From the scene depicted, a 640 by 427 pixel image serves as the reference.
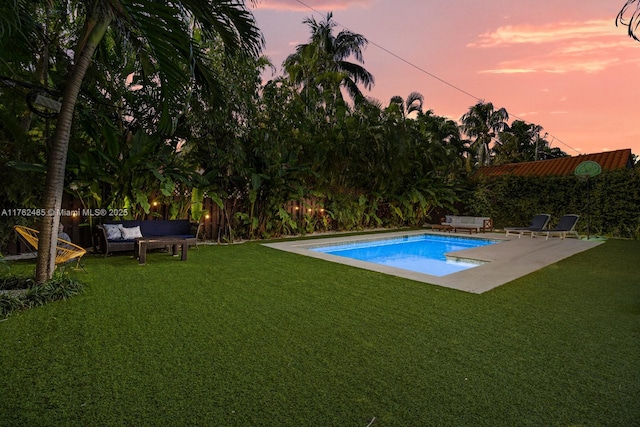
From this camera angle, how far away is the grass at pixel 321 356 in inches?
80.7

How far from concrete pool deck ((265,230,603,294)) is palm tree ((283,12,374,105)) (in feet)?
36.5

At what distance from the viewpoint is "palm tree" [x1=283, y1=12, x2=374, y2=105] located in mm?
18469

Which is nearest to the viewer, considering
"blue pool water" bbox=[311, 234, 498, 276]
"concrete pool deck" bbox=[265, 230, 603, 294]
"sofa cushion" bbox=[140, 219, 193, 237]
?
"concrete pool deck" bbox=[265, 230, 603, 294]

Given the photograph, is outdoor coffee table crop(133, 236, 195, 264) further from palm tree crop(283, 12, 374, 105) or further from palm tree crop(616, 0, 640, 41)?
palm tree crop(283, 12, 374, 105)

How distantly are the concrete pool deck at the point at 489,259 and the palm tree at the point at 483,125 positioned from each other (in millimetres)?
18304

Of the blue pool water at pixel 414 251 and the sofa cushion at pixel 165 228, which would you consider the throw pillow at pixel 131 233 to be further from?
the blue pool water at pixel 414 251

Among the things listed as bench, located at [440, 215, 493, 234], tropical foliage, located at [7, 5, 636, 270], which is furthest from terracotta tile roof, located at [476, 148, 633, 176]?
tropical foliage, located at [7, 5, 636, 270]

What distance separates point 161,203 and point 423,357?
25.4ft

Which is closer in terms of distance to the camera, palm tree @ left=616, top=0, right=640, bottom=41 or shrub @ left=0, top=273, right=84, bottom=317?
palm tree @ left=616, top=0, right=640, bottom=41

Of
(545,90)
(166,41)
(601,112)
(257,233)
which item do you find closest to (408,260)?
(257,233)

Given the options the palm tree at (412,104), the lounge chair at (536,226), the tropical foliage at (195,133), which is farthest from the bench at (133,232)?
the palm tree at (412,104)

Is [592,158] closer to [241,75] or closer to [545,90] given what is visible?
[545,90]

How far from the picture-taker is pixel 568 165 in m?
16.3

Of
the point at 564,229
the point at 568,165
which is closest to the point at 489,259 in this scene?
the point at 564,229
